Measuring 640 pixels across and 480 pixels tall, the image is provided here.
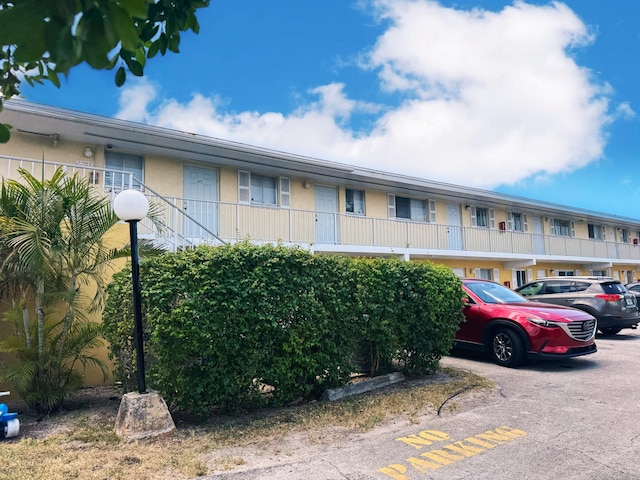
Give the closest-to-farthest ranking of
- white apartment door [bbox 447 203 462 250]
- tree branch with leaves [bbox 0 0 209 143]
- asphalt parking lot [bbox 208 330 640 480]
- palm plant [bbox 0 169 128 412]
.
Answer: tree branch with leaves [bbox 0 0 209 143] → asphalt parking lot [bbox 208 330 640 480] → palm plant [bbox 0 169 128 412] → white apartment door [bbox 447 203 462 250]

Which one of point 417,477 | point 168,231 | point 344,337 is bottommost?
point 417,477

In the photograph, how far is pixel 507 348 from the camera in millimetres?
8648

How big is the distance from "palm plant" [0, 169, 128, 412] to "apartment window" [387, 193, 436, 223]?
12.9 m

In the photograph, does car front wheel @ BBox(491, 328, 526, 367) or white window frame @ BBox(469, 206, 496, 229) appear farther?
white window frame @ BBox(469, 206, 496, 229)

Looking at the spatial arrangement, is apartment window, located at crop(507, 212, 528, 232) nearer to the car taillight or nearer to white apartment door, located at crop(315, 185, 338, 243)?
the car taillight

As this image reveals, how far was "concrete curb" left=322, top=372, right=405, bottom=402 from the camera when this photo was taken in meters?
6.37

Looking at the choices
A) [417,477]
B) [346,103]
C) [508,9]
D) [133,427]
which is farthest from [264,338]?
[346,103]

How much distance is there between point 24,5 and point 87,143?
36.9 ft

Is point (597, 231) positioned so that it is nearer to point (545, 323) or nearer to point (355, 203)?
point (355, 203)

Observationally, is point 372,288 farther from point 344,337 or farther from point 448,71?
point 448,71

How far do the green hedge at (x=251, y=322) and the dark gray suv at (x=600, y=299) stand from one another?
8062mm

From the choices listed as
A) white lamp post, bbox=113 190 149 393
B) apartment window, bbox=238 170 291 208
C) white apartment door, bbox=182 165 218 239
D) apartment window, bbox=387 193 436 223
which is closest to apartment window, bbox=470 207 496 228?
apartment window, bbox=387 193 436 223

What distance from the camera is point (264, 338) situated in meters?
→ 5.65

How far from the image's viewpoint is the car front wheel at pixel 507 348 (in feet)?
27.6
